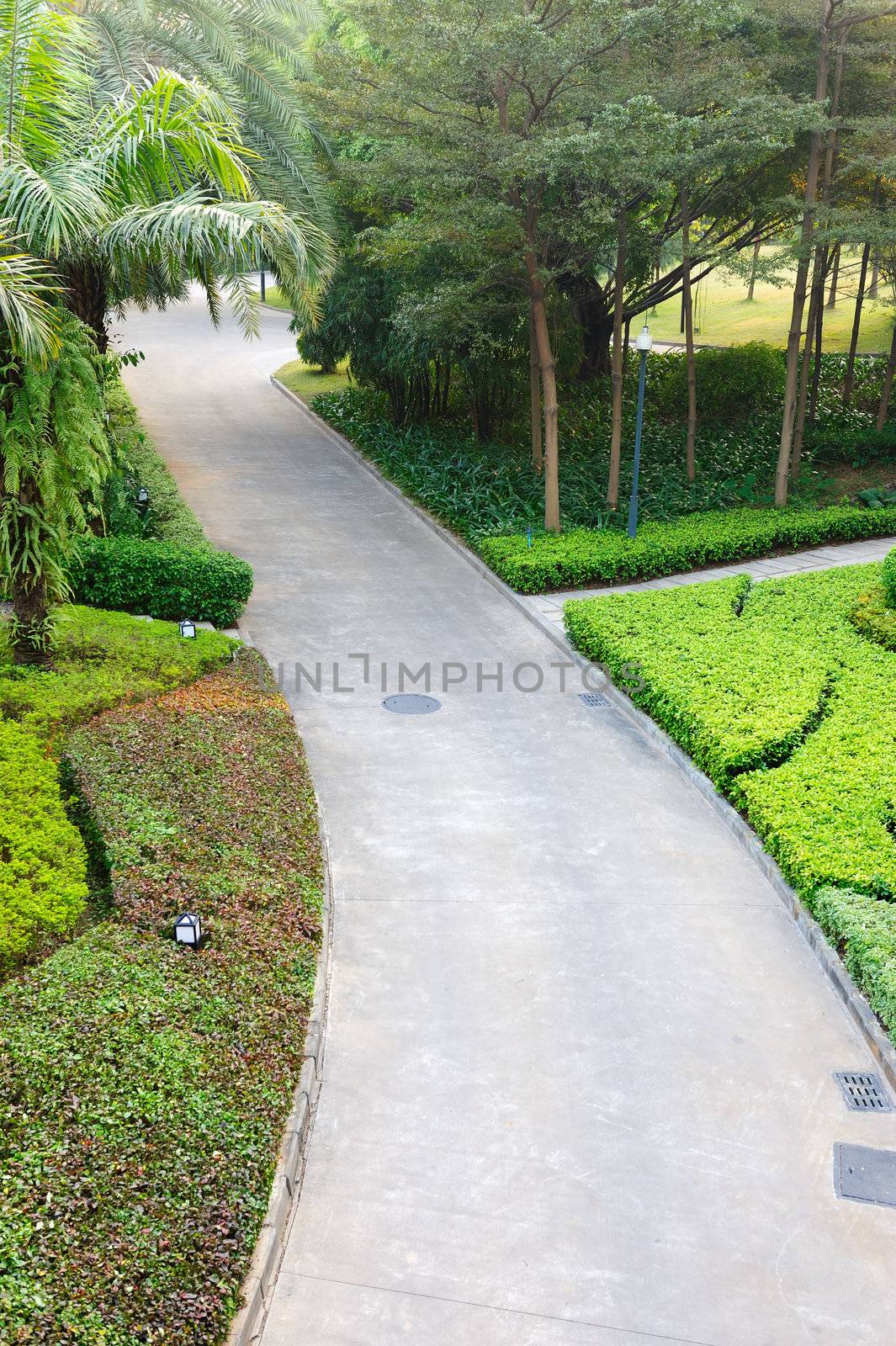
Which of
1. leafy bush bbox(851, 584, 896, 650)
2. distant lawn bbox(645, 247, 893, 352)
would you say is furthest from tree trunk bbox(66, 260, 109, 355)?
distant lawn bbox(645, 247, 893, 352)

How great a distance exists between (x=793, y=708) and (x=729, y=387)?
45.7 feet

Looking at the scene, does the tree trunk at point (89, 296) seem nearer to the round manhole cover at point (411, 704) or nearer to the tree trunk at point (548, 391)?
the tree trunk at point (548, 391)

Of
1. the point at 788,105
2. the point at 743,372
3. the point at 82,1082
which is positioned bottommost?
the point at 82,1082

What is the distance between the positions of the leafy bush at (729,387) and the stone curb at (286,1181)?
17.1 metres

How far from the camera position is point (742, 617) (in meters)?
11.8

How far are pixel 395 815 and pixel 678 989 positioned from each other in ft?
8.92

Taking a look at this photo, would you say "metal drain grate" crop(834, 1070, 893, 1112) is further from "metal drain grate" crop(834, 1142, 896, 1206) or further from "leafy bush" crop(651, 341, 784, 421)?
"leafy bush" crop(651, 341, 784, 421)

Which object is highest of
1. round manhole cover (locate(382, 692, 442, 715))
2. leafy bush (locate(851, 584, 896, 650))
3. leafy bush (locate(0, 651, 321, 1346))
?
leafy bush (locate(851, 584, 896, 650))

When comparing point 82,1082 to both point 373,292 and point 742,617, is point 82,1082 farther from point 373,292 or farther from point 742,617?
point 373,292

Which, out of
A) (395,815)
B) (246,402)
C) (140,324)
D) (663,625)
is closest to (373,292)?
(246,402)

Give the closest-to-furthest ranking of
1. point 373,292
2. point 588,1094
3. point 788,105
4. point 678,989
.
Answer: point 588,1094
point 678,989
point 788,105
point 373,292

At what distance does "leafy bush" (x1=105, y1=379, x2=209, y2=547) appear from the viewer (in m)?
13.1

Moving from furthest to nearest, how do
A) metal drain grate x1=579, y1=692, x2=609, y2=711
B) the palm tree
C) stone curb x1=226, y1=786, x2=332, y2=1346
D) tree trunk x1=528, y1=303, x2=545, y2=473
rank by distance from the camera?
tree trunk x1=528, y1=303, x2=545, y2=473
metal drain grate x1=579, y1=692, x2=609, y2=711
the palm tree
stone curb x1=226, y1=786, x2=332, y2=1346

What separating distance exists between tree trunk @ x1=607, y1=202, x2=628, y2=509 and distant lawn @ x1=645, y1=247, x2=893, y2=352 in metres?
12.9
